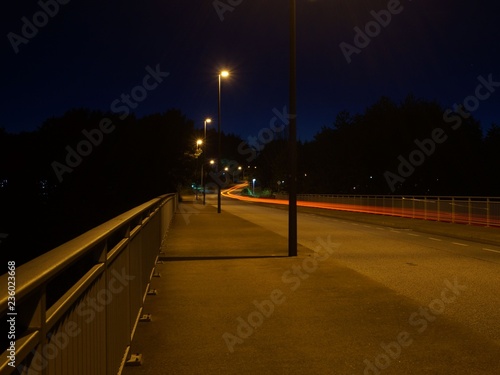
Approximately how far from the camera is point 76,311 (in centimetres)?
333

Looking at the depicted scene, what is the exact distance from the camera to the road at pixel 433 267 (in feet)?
27.4

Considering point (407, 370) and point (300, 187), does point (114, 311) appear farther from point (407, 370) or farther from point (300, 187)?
point (300, 187)

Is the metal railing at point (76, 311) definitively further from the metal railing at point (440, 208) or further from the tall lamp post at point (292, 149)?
the metal railing at point (440, 208)

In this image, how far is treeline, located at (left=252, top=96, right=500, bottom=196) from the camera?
68.4 m

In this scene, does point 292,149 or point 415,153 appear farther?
point 415,153

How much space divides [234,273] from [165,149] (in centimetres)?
5292

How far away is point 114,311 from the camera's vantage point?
4.88 metres
